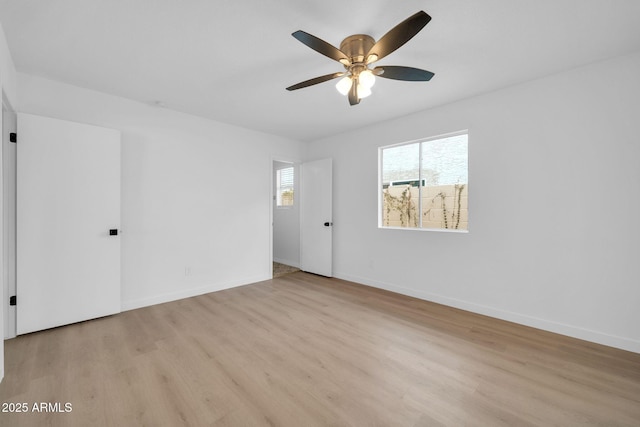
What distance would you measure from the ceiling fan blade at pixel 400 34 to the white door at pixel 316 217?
2979 millimetres

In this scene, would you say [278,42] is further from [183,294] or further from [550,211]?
[183,294]

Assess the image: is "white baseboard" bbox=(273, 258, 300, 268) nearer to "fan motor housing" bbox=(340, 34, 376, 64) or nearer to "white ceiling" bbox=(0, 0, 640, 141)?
"white ceiling" bbox=(0, 0, 640, 141)

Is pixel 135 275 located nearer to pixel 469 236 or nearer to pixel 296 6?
pixel 296 6

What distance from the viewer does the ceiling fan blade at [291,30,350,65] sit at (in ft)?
5.39

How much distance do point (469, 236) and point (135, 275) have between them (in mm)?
4316

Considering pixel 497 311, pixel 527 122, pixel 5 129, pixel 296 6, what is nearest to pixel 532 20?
pixel 527 122

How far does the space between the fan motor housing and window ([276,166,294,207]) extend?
4078 mm

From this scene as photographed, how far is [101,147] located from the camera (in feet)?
9.83

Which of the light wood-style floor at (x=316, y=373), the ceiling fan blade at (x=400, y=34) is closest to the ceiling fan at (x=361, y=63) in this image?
the ceiling fan blade at (x=400, y=34)

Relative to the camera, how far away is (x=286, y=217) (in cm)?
627

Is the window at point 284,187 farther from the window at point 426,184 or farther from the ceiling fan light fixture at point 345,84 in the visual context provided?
the ceiling fan light fixture at point 345,84

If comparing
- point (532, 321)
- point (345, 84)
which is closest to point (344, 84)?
point (345, 84)

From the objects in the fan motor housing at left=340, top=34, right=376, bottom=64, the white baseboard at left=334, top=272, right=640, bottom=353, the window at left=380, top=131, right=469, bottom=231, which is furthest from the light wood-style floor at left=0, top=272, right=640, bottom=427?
the fan motor housing at left=340, top=34, right=376, bottom=64

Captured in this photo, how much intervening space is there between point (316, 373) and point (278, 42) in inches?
107
